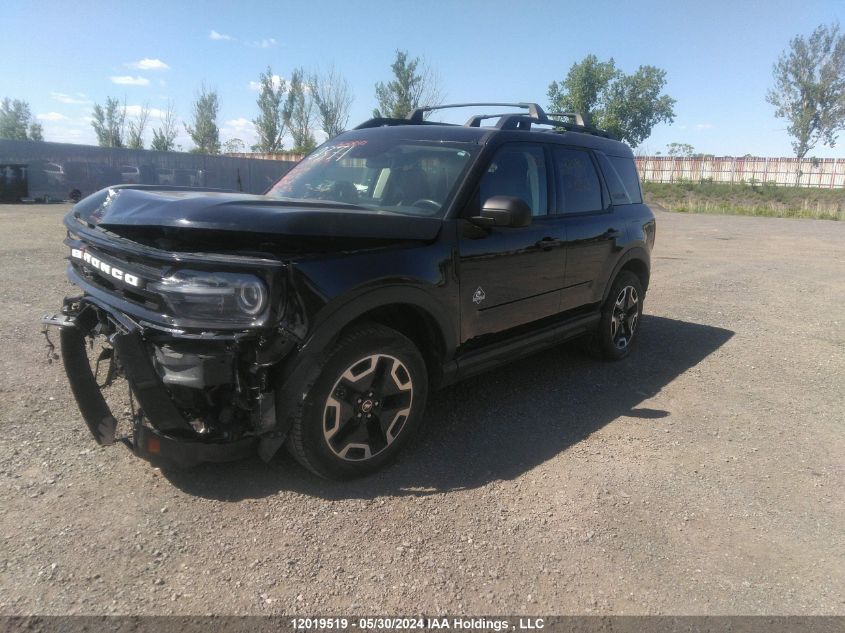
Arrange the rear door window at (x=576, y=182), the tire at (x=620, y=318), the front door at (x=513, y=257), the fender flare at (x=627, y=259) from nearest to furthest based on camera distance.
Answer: the front door at (x=513, y=257), the rear door window at (x=576, y=182), the fender flare at (x=627, y=259), the tire at (x=620, y=318)

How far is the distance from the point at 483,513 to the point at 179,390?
1.54 metres

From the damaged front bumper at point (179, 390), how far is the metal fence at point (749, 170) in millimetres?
47239

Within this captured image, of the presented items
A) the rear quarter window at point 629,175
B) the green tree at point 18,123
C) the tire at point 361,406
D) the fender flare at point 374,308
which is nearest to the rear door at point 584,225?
the rear quarter window at point 629,175

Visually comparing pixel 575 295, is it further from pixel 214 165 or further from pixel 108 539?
pixel 214 165

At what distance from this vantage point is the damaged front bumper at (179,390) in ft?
8.21

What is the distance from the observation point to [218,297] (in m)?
2.52

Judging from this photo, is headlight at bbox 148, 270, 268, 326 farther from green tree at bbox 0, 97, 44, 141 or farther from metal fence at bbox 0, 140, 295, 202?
green tree at bbox 0, 97, 44, 141

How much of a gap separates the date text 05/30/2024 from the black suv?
836 millimetres

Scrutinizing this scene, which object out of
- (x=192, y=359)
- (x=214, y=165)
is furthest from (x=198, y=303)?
(x=214, y=165)

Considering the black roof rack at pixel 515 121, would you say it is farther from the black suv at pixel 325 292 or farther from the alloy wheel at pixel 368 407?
the alloy wheel at pixel 368 407

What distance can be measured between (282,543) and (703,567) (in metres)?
1.84

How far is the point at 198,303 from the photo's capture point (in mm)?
2533

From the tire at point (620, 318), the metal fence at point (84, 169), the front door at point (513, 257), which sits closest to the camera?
the front door at point (513, 257)

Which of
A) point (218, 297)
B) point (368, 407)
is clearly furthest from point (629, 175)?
point (218, 297)
